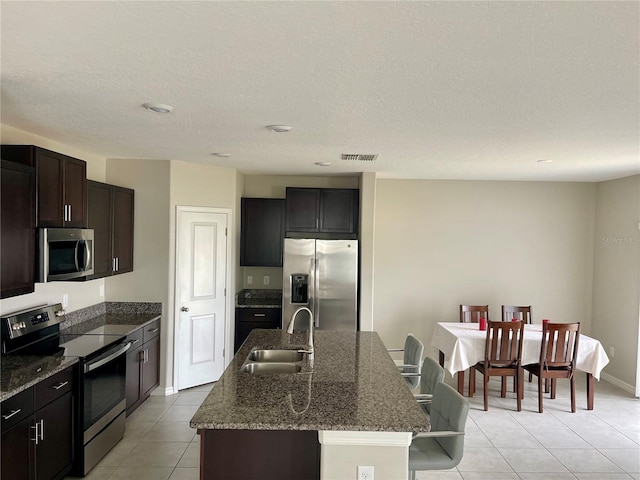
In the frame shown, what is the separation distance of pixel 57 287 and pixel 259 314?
230 cm

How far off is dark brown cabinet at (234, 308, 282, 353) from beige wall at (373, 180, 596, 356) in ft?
4.83

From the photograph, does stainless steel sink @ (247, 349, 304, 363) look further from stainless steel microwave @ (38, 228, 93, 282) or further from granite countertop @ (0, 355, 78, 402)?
stainless steel microwave @ (38, 228, 93, 282)

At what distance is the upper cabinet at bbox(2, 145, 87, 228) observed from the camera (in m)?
2.93

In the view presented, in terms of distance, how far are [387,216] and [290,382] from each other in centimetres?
383

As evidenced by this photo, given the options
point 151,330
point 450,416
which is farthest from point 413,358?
point 151,330

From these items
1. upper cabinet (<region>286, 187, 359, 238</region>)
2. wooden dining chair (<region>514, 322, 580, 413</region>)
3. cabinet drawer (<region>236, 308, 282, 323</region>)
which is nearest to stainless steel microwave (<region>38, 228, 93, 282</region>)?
cabinet drawer (<region>236, 308, 282, 323</region>)

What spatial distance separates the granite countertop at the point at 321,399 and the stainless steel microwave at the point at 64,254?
1460mm

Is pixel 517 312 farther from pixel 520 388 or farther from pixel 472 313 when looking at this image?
pixel 520 388

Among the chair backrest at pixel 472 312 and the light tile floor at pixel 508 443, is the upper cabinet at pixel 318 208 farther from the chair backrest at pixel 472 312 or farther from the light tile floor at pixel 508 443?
the light tile floor at pixel 508 443

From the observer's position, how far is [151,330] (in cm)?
447

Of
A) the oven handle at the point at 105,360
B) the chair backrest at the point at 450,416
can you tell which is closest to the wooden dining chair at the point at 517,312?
the chair backrest at the point at 450,416

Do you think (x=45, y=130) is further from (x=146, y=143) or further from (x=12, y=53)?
(x=12, y=53)

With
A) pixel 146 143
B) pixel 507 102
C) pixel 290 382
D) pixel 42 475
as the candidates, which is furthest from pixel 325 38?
pixel 42 475

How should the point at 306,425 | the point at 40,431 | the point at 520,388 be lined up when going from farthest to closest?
the point at 520,388 < the point at 40,431 < the point at 306,425
